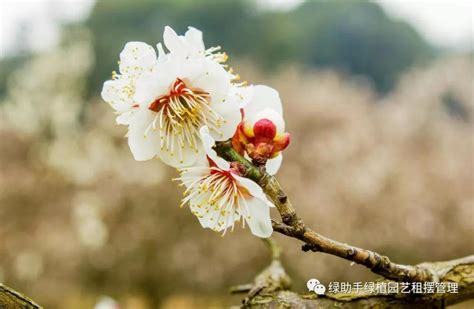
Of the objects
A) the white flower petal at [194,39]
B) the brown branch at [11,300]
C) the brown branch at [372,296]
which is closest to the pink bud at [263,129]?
the white flower petal at [194,39]

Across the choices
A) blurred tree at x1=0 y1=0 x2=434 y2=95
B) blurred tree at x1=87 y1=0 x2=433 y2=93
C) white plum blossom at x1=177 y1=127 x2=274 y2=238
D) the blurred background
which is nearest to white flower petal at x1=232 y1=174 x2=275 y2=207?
white plum blossom at x1=177 y1=127 x2=274 y2=238

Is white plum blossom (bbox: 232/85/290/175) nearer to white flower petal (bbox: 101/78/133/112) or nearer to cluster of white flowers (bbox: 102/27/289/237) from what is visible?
cluster of white flowers (bbox: 102/27/289/237)

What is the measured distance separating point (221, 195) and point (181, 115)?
0.13 metres

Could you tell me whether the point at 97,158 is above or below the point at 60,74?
below

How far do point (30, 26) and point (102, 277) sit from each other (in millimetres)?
9569

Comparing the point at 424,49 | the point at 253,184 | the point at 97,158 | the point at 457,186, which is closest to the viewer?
the point at 253,184

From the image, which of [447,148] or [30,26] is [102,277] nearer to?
[447,148]

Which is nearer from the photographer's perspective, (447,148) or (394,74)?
(447,148)

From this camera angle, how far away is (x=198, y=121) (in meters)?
0.88

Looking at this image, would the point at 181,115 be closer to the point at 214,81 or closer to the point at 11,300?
the point at 214,81

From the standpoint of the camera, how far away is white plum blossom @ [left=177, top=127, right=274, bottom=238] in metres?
0.80

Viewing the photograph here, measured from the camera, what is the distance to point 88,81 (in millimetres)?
17453

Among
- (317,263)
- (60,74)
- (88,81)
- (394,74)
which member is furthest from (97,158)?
(394,74)

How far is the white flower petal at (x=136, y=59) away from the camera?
859 mm
